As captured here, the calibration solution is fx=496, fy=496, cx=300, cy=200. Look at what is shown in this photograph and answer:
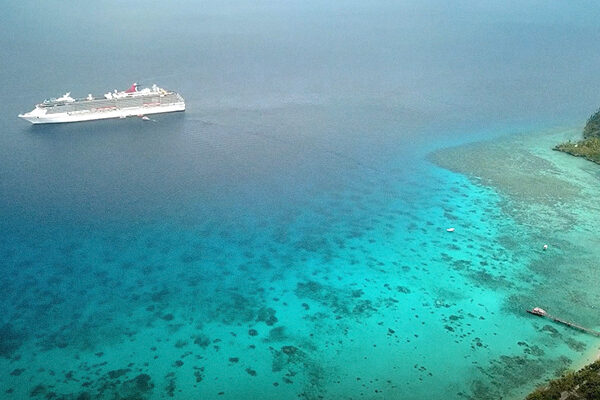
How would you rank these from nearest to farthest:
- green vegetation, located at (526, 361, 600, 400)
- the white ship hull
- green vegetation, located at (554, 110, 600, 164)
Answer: green vegetation, located at (526, 361, 600, 400), green vegetation, located at (554, 110, 600, 164), the white ship hull

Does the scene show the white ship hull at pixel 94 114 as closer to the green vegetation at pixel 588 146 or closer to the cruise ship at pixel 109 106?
the cruise ship at pixel 109 106

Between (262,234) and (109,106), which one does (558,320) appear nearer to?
(262,234)

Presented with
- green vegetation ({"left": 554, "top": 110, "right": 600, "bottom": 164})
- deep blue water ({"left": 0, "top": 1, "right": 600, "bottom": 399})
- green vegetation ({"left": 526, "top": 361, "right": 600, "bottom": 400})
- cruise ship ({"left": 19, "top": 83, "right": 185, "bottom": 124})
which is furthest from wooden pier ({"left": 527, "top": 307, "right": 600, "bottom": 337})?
cruise ship ({"left": 19, "top": 83, "right": 185, "bottom": 124})

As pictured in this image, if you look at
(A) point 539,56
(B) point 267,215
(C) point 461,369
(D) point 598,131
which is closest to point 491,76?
(A) point 539,56

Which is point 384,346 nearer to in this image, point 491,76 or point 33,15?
point 491,76

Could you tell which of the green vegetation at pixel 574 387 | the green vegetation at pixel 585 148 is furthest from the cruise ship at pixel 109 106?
the green vegetation at pixel 574 387

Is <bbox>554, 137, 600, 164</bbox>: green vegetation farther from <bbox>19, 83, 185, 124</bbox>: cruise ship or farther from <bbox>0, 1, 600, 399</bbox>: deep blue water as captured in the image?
<bbox>19, 83, 185, 124</bbox>: cruise ship

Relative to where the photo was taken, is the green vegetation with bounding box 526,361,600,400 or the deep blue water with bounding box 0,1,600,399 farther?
the deep blue water with bounding box 0,1,600,399
